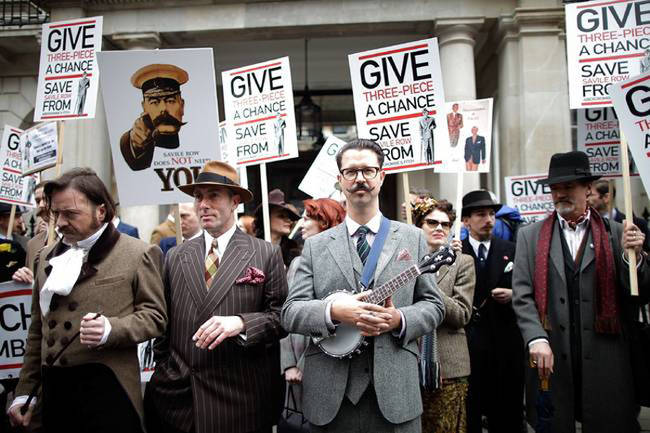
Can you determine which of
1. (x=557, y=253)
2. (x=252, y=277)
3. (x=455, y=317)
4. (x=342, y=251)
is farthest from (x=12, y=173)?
(x=557, y=253)

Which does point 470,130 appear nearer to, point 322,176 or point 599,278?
point 322,176

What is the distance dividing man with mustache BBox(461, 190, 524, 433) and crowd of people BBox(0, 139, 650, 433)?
75cm

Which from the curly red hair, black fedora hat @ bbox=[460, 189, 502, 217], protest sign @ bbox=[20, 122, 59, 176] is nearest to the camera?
the curly red hair

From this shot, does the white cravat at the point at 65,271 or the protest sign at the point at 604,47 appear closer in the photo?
the white cravat at the point at 65,271

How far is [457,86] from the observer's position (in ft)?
32.5

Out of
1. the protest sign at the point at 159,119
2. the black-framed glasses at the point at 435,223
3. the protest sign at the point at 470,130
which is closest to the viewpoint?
the protest sign at the point at 159,119

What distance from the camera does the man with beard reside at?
13.6 feet

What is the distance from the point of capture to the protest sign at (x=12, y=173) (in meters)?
7.30

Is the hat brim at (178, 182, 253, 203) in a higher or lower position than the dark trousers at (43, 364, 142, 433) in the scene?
higher

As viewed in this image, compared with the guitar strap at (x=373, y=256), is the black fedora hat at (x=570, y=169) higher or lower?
higher

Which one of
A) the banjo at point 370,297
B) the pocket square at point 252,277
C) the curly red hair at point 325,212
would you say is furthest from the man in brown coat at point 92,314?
the curly red hair at point 325,212

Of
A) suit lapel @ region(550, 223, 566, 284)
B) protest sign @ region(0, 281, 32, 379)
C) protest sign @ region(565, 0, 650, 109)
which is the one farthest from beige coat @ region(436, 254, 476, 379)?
protest sign @ region(0, 281, 32, 379)

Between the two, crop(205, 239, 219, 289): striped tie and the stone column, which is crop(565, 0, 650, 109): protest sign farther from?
the stone column

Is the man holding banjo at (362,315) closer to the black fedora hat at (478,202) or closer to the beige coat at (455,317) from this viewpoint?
the beige coat at (455,317)
